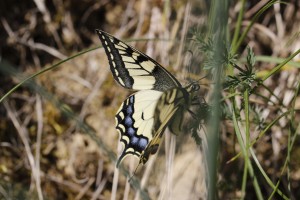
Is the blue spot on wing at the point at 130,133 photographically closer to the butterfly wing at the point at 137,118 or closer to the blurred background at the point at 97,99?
the butterfly wing at the point at 137,118

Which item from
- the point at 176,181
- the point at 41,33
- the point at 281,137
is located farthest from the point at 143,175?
the point at 41,33

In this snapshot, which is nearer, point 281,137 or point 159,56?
point 281,137

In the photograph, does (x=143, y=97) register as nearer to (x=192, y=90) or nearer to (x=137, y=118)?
(x=137, y=118)

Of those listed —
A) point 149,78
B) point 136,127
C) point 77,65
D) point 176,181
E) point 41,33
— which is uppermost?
point 41,33

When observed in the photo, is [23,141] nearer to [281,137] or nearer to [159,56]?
[159,56]

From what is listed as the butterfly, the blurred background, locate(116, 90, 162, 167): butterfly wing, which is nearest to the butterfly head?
the butterfly

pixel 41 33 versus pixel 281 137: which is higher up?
pixel 41 33

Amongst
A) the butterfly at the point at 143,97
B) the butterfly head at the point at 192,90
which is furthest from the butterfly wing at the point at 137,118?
the butterfly head at the point at 192,90
